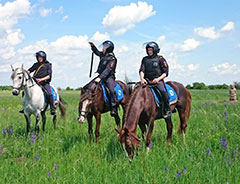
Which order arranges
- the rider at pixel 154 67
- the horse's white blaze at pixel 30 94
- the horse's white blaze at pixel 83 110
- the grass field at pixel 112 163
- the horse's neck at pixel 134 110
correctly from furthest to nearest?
1. the horse's white blaze at pixel 30 94
2. the rider at pixel 154 67
3. the horse's white blaze at pixel 83 110
4. the horse's neck at pixel 134 110
5. the grass field at pixel 112 163

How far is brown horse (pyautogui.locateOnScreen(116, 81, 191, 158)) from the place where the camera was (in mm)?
4602

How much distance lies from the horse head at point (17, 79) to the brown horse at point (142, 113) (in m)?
3.46

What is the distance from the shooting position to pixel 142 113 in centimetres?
584

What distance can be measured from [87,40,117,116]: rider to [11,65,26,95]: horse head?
88.9 inches

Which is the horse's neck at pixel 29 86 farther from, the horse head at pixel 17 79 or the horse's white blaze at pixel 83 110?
the horse's white blaze at pixel 83 110

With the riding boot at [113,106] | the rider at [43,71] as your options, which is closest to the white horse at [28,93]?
the rider at [43,71]

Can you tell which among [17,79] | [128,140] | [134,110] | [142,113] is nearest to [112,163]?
[128,140]

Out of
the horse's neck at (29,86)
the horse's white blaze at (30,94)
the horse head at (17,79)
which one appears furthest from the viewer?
the horse's neck at (29,86)

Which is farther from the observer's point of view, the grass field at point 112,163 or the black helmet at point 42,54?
the black helmet at point 42,54

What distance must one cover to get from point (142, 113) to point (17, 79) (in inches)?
151

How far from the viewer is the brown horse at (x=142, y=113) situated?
4602mm

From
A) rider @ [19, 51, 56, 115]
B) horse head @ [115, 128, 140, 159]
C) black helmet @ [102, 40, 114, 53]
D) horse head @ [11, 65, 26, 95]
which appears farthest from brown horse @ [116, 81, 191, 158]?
rider @ [19, 51, 56, 115]

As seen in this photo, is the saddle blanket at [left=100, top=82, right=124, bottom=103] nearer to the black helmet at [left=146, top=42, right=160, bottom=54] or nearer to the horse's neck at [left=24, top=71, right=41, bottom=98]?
the black helmet at [left=146, top=42, right=160, bottom=54]

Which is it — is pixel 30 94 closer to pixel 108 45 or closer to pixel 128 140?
pixel 108 45
